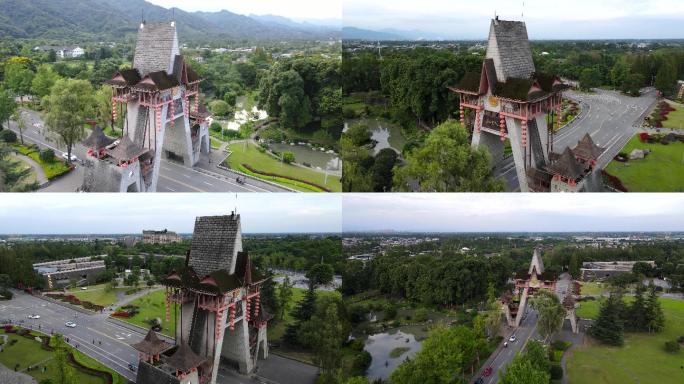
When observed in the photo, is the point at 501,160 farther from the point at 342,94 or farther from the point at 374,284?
the point at 342,94

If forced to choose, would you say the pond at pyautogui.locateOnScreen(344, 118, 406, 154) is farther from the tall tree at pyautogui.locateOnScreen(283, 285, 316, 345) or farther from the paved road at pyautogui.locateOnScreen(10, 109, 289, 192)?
the tall tree at pyautogui.locateOnScreen(283, 285, 316, 345)

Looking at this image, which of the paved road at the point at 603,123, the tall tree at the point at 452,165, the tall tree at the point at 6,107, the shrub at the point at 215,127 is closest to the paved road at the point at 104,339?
the tall tree at the point at 6,107

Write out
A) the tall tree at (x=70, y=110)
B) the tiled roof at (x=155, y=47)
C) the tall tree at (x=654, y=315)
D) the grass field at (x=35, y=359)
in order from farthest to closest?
1. the tall tree at (x=70, y=110)
2. the tall tree at (x=654, y=315)
3. the tiled roof at (x=155, y=47)
4. the grass field at (x=35, y=359)

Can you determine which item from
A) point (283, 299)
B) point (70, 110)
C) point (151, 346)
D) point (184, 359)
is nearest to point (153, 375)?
point (151, 346)

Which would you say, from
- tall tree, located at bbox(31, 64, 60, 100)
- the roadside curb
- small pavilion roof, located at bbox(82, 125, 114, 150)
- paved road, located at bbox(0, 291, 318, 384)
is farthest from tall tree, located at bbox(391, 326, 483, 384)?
tall tree, located at bbox(31, 64, 60, 100)

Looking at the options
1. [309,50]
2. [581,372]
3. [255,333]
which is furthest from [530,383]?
[309,50]

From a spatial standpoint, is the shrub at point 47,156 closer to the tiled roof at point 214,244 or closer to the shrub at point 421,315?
the tiled roof at point 214,244

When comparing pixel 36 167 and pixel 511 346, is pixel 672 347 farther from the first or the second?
pixel 36 167
